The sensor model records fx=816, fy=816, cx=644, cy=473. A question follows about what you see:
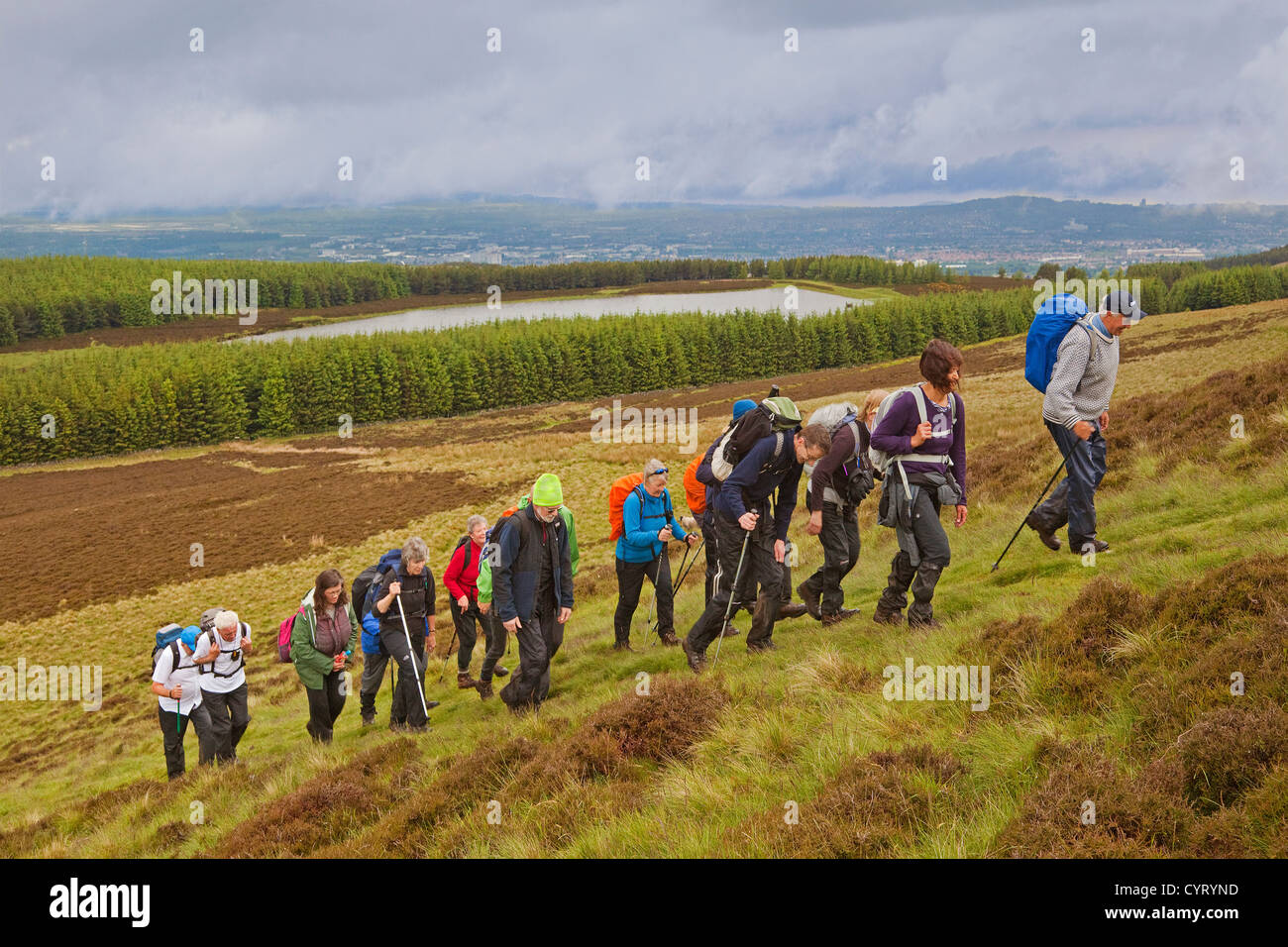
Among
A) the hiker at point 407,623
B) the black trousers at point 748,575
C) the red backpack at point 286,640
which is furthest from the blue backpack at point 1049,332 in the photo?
the red backpack at point 286,640

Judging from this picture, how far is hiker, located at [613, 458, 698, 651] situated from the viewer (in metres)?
11.2

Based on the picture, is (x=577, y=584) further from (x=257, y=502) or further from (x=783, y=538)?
(x=257, y=502)

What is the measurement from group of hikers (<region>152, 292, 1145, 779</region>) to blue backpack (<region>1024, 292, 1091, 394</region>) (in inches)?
0.8

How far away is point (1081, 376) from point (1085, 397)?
0.94 ft

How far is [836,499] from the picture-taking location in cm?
973

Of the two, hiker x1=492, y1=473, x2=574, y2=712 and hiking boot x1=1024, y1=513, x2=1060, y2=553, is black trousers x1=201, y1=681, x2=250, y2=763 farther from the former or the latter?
hiking boot x1=1024, y1=513, x2=1060, y2=553

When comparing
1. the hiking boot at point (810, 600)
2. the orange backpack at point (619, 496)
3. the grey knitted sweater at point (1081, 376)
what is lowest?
the hiking boot at point (810, 600)

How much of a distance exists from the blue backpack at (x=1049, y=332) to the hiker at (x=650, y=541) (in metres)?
4.62

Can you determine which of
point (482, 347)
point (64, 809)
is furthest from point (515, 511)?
point (482, 347)

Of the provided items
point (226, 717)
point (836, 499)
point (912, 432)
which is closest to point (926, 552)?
point (912, 432)

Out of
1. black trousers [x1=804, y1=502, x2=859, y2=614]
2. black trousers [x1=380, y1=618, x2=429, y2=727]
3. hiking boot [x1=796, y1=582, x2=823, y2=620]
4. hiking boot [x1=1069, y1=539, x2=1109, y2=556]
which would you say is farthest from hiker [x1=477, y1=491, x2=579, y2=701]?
hiking boot [x1=1069, y1=539, x2=1109, y2=556]

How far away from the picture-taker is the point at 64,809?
12.4 meters

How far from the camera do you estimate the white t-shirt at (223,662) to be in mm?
11039

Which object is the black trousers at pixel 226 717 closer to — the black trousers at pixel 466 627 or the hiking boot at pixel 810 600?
the black trousers at pixel 466 627
